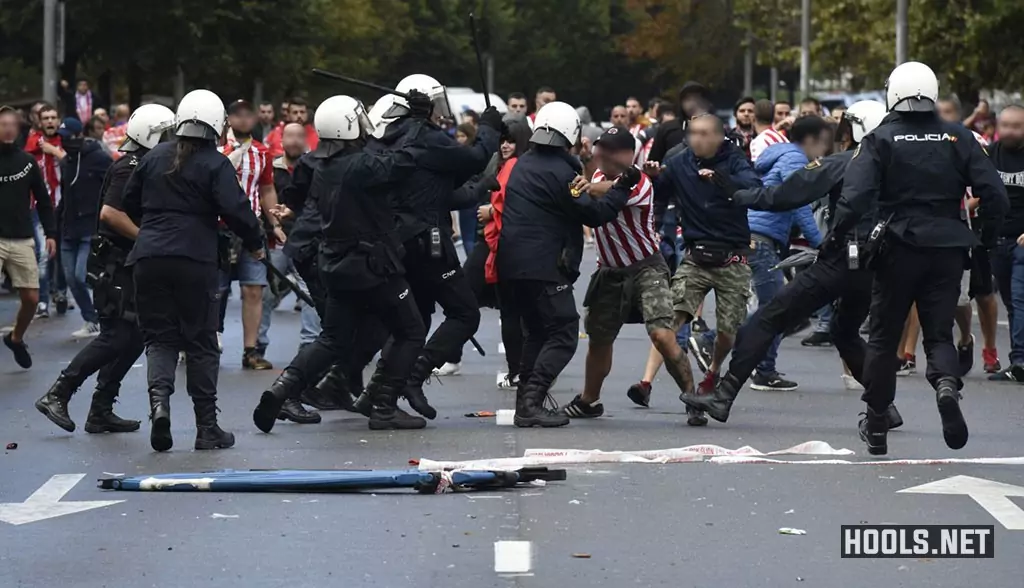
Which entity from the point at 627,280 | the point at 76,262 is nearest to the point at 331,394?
the point at 627,280

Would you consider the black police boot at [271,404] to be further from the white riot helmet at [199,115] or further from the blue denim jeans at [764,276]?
the blue denim jeans at [764,276]

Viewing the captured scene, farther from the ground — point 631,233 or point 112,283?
point 631,233

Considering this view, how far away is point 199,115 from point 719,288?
3.33m

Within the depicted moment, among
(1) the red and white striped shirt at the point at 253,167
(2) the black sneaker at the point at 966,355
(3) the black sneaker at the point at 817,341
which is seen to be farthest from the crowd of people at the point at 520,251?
(3) the black sneaker at the point at 817,341

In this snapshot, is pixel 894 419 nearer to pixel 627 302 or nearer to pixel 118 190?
pixel 627 302

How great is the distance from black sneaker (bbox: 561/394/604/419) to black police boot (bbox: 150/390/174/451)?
2.45 metres

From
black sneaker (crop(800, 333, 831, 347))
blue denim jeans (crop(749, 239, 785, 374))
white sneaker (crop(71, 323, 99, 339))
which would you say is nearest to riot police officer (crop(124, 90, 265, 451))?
blue denim jeans (crop(749, 239, 785, 374))

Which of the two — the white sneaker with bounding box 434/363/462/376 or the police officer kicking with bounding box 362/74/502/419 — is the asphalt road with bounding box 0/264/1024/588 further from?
the white sneaker with bounding box 434/363/462/376

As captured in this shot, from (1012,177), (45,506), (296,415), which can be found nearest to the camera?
(45,506)

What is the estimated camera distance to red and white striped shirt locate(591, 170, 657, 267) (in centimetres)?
1153

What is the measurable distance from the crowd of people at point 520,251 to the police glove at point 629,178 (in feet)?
0.04

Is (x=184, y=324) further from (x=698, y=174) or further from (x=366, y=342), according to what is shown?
(x=698, y=174)

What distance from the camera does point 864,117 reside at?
1095cm

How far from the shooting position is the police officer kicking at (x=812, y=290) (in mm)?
10227
